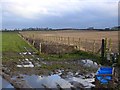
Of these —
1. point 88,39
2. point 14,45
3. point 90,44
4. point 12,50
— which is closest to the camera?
point 12,50

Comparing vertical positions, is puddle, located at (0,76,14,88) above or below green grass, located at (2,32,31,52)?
above

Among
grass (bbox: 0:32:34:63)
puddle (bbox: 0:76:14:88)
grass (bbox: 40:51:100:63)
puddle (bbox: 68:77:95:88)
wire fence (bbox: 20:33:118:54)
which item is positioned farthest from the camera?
wire fence (bbox: 20:33:118:54)

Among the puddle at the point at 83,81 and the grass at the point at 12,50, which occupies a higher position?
the puddle at the point at 83,81

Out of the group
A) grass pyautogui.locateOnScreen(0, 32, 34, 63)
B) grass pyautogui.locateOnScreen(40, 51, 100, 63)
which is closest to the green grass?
grass pyautogui.locateOnScreen(0, 32, 34, 63)

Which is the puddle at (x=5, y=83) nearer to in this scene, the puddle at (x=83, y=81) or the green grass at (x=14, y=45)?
the puddle at (x=83, y=81)

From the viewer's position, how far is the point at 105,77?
38.2 feet

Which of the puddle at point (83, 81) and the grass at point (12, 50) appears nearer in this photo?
the puddle at point (83, 81)

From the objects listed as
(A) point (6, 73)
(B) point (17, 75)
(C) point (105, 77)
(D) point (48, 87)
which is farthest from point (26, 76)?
(C) point (105, 77)

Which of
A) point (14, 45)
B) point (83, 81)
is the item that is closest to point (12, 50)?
point (14, 45)

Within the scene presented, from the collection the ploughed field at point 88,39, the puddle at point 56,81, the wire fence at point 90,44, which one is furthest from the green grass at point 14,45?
the puddle at point 56,81

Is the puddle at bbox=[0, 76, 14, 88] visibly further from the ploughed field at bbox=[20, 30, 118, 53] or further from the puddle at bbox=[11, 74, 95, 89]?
the ploughed field at bbox=[20, 30, 118, 53]

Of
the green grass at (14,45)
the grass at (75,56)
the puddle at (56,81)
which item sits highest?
the grass at (75,56)

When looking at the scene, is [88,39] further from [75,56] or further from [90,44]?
[75,56]

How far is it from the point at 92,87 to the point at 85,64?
7981 millimetres
